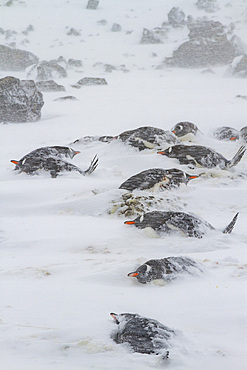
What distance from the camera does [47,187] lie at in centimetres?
328

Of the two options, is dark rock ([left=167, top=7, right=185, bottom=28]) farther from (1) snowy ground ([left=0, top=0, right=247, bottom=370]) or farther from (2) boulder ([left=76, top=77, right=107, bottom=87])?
(1) snowy ground ([left=0, top=0, right=247, bottom=370])

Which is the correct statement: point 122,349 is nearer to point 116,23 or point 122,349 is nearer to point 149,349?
point 149,349

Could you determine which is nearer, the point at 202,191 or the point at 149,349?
the point at 149,349

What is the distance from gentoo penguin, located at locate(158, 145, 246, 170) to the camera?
3.98 meters

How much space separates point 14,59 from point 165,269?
17304 mm

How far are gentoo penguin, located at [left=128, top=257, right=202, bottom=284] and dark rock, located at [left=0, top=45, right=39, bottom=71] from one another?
16.9 metres

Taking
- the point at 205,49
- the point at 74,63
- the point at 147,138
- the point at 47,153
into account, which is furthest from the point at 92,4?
the point at 47,153

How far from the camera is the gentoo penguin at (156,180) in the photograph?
3150 millimetres

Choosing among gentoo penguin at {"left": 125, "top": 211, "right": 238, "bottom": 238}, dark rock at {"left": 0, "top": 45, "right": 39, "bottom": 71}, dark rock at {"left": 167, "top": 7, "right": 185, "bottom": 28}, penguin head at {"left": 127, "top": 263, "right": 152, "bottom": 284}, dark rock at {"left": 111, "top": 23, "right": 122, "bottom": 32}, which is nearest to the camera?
penguin head at {"left": 127, "top": 263, "right": 152, "bottom": 284}

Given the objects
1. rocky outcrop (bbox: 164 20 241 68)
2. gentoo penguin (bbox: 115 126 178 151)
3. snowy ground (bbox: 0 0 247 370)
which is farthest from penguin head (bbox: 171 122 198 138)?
rocky outcrop (bbox: 164 20 241 68)

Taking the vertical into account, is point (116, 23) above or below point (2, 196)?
above

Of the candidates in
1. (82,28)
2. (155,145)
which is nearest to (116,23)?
(82,28)

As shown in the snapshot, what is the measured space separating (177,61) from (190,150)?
47.2 ft

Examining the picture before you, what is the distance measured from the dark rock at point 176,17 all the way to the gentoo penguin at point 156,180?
66.5 ft
